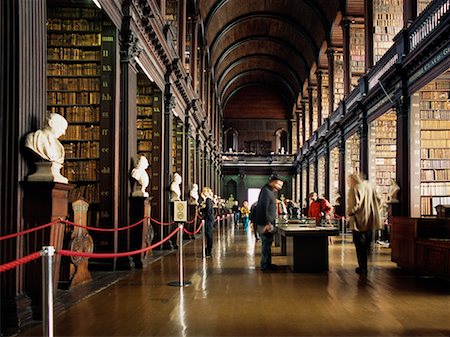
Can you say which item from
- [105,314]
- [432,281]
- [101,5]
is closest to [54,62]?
[101,5]

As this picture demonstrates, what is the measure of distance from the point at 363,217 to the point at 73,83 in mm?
4502

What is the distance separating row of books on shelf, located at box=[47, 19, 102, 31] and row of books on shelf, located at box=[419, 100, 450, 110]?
Result: 7523 millimetres

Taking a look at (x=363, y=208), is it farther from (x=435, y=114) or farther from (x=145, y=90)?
(x=435, y=114)

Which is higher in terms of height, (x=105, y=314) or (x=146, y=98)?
(x=146, y=98)

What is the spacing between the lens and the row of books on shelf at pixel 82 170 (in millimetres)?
7145

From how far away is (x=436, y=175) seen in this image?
36.8 feet

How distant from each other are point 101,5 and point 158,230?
16.1ft

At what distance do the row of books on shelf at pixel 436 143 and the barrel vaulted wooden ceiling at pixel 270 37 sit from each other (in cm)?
634

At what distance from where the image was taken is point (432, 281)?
6156 mm

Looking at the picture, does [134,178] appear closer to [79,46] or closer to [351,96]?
[79,46]

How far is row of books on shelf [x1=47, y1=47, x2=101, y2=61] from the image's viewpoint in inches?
283

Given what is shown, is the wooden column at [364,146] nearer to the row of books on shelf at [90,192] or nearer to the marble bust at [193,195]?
the marble bust at [193,195]


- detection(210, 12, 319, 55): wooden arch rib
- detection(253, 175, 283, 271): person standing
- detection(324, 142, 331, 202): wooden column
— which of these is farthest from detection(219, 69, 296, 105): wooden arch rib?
detection(253, 175, 283, 271): person standing

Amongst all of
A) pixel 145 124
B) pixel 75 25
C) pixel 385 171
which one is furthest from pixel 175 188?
pixel 385 171
